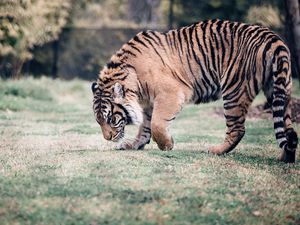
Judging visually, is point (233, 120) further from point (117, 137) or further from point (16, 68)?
point (16, 68)

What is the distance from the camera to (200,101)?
25.7 feet

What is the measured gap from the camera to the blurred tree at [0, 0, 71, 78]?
16219 millimetres

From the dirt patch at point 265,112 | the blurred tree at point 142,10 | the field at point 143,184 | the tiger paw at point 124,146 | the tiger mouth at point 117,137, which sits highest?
the blurred tree at point 142,10

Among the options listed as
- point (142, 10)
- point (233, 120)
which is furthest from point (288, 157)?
point (142, 10)

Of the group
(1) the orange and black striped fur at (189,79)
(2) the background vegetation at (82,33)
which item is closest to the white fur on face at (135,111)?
(1) the orange and black striped fur at (189,79)

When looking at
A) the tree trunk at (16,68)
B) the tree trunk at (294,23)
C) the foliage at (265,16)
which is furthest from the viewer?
the foliage at (265,16)

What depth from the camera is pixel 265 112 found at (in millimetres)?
12898

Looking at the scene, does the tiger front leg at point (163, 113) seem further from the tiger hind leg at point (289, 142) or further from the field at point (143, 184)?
the tiger hind leg at point (289, 142)

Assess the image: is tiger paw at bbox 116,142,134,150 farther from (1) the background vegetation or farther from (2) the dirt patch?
(1) the background vegetation

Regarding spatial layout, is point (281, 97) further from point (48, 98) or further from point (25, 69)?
point (25, 69)

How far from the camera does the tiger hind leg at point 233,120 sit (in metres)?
7.27

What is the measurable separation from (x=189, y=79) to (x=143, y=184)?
8.15ft

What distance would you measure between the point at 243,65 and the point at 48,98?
10013 millimetres

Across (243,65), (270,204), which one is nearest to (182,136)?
(243,65)
